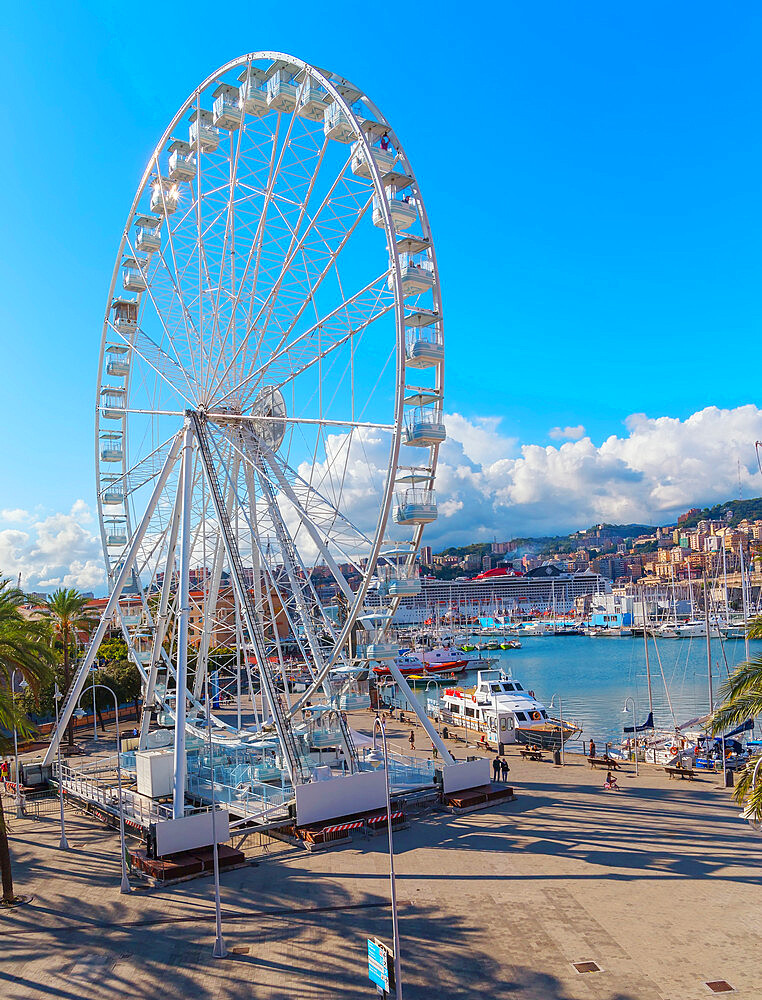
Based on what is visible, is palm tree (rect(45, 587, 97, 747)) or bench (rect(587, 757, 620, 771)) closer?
bench (rect(587, 757, 620, 771))

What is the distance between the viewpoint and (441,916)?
56.5 ft

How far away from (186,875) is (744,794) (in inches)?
526

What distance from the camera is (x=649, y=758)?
37.4 m

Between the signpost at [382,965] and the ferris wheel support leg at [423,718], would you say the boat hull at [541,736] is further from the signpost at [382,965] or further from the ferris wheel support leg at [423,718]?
the signpost at [382,965]

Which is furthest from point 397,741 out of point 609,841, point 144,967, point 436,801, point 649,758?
point 144,967

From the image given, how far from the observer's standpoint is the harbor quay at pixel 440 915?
1434cm

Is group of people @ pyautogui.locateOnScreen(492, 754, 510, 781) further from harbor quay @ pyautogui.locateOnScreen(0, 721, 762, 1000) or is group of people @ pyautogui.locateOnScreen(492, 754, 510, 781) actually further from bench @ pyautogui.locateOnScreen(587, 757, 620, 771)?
bench @ pyautogui.locateOnScreen(587, 757, 620, 771)

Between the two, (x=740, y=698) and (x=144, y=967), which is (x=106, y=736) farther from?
(x=740, y=698)

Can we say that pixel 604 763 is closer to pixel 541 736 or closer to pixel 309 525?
pixel 541 736

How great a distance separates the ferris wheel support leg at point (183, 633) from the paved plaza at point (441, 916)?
8.51 feet

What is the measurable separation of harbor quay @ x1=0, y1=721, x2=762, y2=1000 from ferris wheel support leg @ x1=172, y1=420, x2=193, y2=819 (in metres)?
2.72

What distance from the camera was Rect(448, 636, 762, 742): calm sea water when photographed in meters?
55.9

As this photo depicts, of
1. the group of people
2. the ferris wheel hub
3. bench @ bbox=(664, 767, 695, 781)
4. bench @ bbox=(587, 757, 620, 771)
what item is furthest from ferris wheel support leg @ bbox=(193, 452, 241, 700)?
bench @ bbox=(664, 767, 695, 781)

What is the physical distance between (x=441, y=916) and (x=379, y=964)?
18.2 ft
